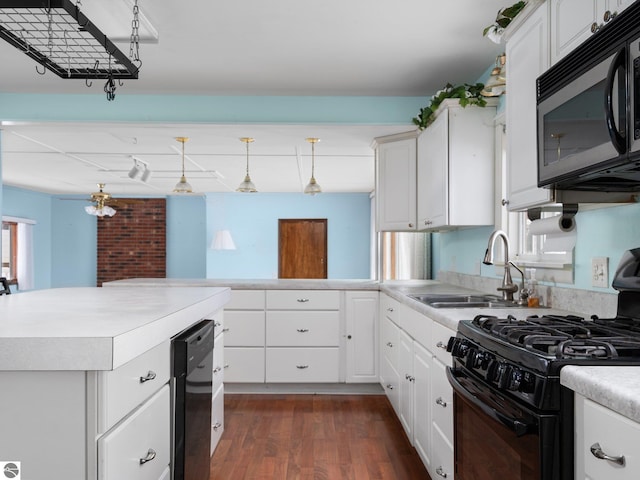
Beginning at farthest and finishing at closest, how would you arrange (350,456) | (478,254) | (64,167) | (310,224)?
(310,224), (64,167), (478,254), (350,456)

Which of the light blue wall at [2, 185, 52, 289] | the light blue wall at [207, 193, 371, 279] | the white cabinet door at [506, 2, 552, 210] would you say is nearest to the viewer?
the white cabinet door at [506, 2, 552, 210]

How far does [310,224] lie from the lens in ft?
30.8

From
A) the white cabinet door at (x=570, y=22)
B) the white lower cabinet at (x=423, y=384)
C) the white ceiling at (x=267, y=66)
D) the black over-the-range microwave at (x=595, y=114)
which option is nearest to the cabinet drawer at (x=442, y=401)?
the white lower cabinet at (x=423, y=384)

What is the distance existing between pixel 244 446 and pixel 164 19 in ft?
7.80

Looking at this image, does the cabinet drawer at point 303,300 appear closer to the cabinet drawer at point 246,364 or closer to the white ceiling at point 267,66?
the cabinet drawer at point 246,364

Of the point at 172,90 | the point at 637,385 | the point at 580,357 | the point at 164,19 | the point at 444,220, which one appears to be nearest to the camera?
the point at 637,385

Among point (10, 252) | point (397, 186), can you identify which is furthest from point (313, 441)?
point (10, 252)

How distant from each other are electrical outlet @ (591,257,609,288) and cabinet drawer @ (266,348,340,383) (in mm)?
2430

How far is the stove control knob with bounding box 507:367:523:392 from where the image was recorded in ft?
4.12

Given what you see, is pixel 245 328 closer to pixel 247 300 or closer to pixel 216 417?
pixel 247 300

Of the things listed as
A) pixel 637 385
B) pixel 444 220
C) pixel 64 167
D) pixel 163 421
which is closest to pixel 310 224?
pixel 64 167

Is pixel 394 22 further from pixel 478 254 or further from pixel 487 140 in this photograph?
pixel 478 254

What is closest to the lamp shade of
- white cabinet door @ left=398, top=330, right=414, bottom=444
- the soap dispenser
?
white cabinet door @ left=398, top=330, right=414, bottom=444

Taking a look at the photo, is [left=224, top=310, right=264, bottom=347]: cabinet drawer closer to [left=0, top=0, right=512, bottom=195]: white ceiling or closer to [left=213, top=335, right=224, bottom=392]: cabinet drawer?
[left=213, top=335, right=224, bottom=392]: cabinet drawer
